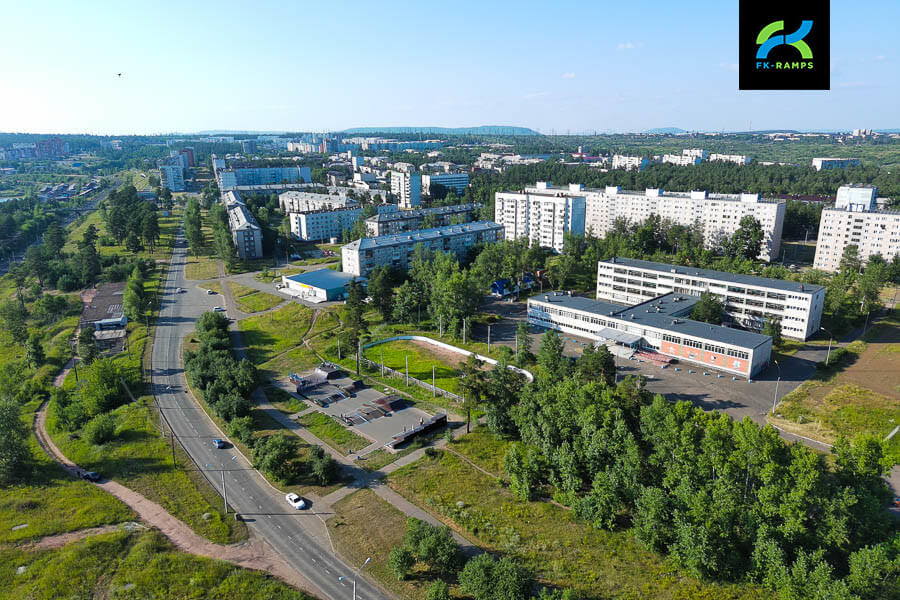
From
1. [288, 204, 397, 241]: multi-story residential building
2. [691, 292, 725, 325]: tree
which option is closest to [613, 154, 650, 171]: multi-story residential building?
[288, 204, 397, 241]: multi-story residential building

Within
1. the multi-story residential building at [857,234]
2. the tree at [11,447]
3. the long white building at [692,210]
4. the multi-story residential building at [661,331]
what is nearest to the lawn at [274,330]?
the tree at [11,447]

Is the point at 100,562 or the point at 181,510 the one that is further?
the point at 181,510

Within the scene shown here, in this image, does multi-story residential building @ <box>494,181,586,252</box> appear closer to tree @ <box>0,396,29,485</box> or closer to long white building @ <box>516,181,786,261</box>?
long white building @ <box>516,181,786,261</box>

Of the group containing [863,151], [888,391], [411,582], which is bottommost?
[411,582]

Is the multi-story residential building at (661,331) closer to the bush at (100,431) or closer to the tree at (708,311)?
the tree at (708,311)

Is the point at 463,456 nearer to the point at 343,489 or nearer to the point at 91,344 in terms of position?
the point at 343,489

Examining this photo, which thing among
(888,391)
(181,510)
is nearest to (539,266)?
(888,391)

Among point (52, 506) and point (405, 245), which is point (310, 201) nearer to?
point (405, 245)
